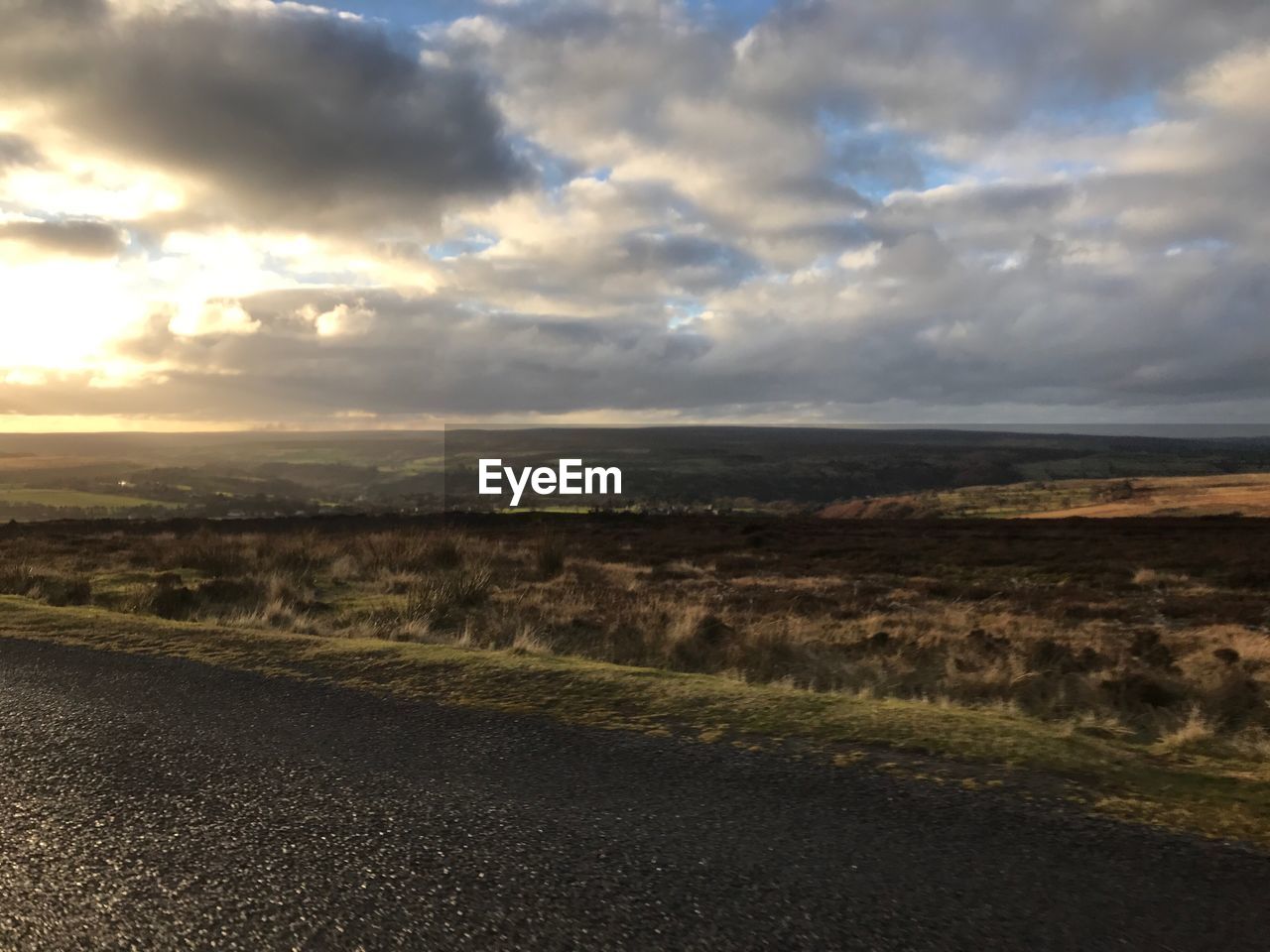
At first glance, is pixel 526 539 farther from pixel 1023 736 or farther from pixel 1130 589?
pixel 1023 736

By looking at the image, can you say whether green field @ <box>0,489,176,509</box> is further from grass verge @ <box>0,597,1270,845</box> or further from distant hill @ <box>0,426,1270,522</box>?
grass verge @ <box>0,597,1270,845</box>

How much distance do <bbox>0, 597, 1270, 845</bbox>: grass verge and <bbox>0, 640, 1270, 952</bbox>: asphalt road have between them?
0.58 meters

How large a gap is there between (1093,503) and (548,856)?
234 feet

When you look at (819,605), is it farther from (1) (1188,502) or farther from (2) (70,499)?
(2) (70,499)

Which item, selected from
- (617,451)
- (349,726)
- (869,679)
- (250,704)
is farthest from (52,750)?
(617,451)

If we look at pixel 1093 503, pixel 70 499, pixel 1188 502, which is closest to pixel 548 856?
pixel 70 499

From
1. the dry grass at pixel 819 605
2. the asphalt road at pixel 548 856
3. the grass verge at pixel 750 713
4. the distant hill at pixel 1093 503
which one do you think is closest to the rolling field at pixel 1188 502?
the distant hill at pixel 1093 503

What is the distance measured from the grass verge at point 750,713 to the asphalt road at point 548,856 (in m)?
0.58

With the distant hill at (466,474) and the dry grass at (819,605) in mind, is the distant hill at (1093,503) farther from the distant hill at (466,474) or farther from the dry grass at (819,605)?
the dry grass at (819,605)

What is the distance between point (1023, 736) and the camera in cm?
641

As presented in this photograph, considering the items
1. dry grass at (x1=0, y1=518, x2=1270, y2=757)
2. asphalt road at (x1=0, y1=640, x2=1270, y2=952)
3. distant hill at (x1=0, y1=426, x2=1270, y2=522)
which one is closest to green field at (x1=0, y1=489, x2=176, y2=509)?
distant hill at (x1=0, y1=426, x2=1270, y2=522)

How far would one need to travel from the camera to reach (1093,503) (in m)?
65.4

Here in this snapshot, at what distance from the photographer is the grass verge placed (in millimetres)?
5129

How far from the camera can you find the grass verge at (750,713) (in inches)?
202
